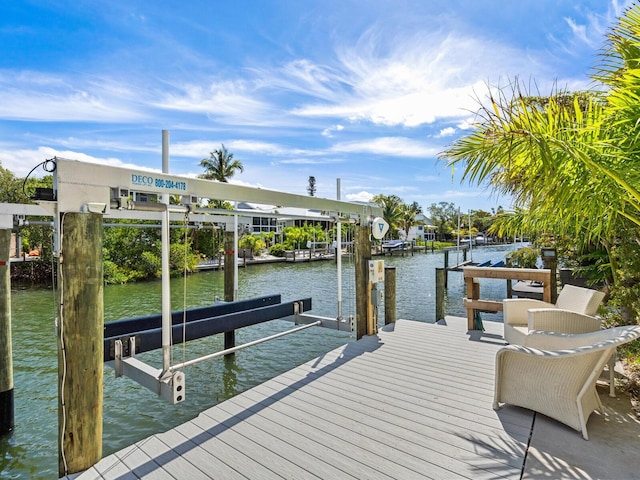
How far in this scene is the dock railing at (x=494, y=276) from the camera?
4.93 meters

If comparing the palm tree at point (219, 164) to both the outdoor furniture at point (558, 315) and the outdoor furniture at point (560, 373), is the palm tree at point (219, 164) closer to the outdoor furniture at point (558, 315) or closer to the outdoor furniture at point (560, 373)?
the outdoor furniture at point (558, 315)

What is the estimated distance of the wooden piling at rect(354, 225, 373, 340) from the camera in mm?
4926

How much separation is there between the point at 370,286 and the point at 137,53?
5.67 metres

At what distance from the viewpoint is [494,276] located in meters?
5.02

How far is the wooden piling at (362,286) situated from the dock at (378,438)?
1342mm

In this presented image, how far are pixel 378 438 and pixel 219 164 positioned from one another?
3166cm

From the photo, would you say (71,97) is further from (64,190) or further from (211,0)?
(64,190)

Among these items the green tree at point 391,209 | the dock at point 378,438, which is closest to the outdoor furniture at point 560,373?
the dock at point 378,438

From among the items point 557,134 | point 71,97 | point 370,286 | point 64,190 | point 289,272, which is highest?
point 71,97

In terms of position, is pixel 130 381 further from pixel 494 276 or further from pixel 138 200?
pixel 494 276

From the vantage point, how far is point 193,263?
1944cm

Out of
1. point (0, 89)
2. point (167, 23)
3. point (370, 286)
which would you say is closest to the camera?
point (370, 286)

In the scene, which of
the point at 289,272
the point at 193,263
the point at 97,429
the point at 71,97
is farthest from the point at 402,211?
the point at 97,429

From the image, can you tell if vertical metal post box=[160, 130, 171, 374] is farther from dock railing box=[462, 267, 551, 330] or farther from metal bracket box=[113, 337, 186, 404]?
dock railing box=[462, 267, 551, 330]
